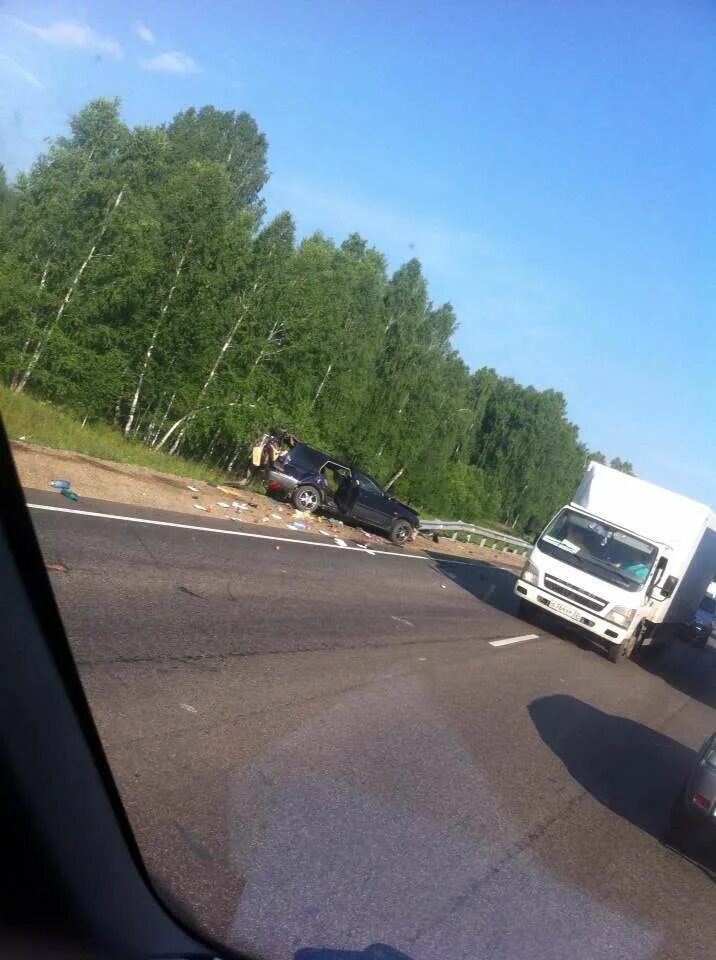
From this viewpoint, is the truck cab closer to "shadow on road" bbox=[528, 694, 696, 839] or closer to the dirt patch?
"shadow on road" bbox=[528, 694, 696, 839]

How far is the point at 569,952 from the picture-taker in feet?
14.5

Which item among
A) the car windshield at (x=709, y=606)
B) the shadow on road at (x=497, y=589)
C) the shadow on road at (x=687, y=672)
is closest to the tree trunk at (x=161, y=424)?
the shadow on road at (x=497, y=589)

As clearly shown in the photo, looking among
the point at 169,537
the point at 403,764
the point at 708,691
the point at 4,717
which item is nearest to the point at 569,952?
the point at 403,764

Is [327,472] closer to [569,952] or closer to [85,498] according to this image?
[85,498]

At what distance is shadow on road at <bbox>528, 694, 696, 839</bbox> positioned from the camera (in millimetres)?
7562

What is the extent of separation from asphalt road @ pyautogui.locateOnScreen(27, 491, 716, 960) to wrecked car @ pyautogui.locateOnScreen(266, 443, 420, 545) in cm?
904

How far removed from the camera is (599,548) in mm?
16500

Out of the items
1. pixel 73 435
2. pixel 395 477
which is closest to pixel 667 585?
pixel 73 435

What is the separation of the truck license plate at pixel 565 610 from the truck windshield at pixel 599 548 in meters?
0.73

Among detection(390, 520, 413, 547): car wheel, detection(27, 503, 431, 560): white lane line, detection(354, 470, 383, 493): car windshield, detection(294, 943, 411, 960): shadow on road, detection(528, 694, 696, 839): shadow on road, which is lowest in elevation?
detection(27, 503, 431, 560): white lane line

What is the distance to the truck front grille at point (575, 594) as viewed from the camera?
15852 mm

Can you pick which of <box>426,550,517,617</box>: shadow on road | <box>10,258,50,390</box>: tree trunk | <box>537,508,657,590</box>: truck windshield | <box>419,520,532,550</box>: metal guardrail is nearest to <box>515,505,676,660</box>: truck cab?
<box>537,508,657,590</box>: truck windshield

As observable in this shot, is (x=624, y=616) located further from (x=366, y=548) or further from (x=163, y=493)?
(x=163, y=493)

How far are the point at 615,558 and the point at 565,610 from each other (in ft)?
4.39
